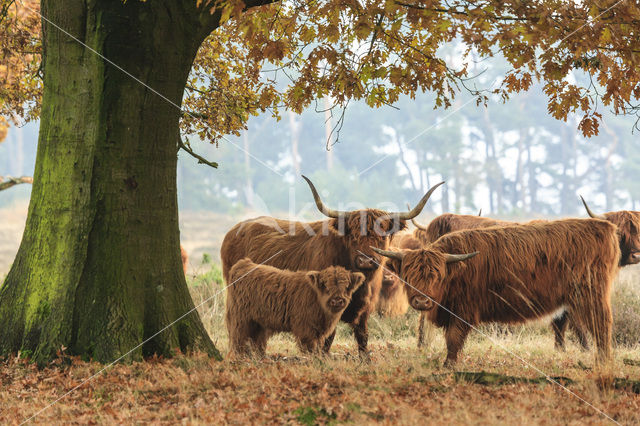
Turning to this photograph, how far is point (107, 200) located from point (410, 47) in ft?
12.5

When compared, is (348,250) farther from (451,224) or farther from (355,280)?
(451,224)

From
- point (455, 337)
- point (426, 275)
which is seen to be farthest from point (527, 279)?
point (426, 275)

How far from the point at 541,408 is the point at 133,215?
3920mm

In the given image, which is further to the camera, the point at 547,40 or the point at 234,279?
the point at 234,279

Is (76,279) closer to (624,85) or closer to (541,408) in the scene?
(541,408)

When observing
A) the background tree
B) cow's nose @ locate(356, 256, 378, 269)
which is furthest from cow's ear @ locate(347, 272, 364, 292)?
the background tree

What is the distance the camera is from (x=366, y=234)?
7.52 metres

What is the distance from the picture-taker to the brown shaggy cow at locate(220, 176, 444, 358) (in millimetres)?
7418

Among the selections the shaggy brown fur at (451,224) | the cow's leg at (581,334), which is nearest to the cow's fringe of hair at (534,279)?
the cow's leg at (581,334)

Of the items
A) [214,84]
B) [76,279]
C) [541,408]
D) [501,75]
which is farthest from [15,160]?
[541,408]

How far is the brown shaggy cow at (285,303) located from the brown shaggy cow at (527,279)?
65 cm

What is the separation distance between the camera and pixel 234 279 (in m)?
7.61

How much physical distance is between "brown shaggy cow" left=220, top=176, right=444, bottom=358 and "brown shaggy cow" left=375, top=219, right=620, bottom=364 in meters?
0.59

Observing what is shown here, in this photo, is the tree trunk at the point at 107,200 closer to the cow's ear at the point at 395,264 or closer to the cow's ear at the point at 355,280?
the cow's ear at the point at 355,280
